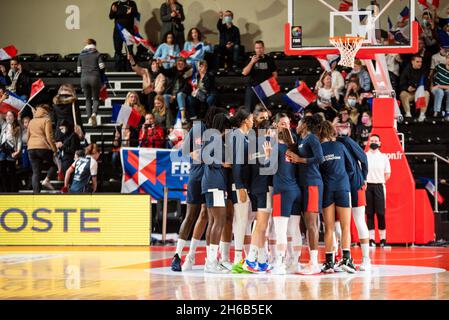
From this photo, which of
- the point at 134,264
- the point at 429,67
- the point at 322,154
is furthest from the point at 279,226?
the point at 429,67

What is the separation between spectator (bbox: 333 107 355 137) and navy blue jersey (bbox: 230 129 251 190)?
23.8 ft

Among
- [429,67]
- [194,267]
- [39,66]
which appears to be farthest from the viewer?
[39,66]

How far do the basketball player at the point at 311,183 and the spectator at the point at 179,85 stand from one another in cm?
954

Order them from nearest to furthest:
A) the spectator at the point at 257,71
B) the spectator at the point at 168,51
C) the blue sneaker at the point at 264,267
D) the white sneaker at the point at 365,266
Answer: the blue sneaker at the point at 264,267, the white sneaker at the point at 365,266, the spectator at the point at 257,71, the spectator at the point at 168,51

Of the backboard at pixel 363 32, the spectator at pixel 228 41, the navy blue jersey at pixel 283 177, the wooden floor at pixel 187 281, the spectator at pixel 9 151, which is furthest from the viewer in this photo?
the spectator at pixel 228 41

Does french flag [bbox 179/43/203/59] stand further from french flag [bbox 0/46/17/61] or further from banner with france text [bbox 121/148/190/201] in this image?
french flag [bbox 0/46/17/61]

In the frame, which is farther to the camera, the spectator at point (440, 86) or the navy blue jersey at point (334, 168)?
the spectator at point (440, 86)

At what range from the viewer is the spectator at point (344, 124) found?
18494mm

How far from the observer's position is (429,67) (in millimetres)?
21812

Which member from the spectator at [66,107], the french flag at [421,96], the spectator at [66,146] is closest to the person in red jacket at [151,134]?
the spectator at [66,146]

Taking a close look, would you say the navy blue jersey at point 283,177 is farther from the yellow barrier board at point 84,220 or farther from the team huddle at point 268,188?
the yellow barrier board at point 84,220

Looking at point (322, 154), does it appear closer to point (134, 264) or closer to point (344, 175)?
point (344, 175)

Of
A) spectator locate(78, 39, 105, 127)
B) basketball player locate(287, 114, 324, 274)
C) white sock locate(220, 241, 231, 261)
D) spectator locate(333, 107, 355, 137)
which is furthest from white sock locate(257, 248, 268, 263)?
spectator locate(78, 39, 105, 127)
